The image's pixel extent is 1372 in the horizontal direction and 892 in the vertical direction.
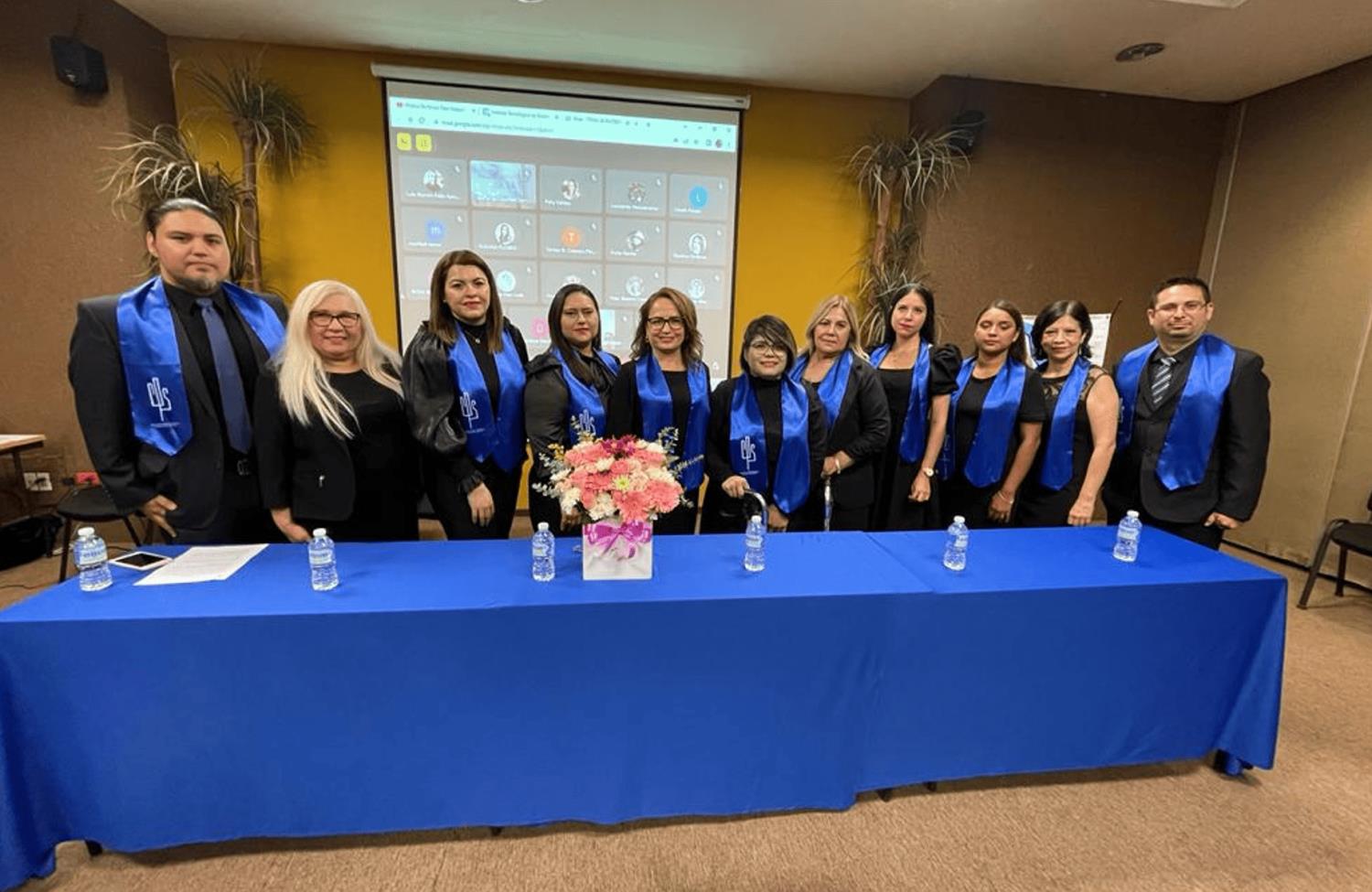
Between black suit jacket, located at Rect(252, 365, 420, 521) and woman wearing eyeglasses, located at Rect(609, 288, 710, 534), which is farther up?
woman wearing eyeglasses, located at Rect(609, 288, 710, 534)

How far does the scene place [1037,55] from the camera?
11.5 ft

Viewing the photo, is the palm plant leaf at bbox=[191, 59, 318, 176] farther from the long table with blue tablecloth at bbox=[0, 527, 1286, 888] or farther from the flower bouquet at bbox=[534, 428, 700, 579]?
the flower bouquet at bbox=[534, 428, 700, 579]

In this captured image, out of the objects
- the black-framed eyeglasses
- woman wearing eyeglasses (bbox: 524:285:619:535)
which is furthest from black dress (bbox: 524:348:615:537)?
the black-framed eyeglasses

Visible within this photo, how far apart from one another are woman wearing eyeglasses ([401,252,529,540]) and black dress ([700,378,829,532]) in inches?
30.5

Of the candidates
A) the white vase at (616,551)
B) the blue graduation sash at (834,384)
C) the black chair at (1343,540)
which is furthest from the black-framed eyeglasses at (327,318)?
the black chair at (1343,540)

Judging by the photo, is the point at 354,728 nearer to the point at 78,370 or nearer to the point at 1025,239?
the point at 78,370

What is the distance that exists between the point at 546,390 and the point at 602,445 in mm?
797

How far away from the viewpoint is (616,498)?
4.72ft

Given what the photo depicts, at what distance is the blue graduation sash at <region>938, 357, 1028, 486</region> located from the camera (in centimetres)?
247

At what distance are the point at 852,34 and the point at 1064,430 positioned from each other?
2462 mm

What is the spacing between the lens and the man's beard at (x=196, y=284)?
188 centimetres

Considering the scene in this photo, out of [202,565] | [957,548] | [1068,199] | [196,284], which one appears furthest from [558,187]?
[1068,199]

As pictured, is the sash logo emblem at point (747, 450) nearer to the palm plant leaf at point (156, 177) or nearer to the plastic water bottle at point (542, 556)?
the plastic water bottle at point (542, 556)

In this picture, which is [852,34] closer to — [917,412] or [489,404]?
[917,412]
